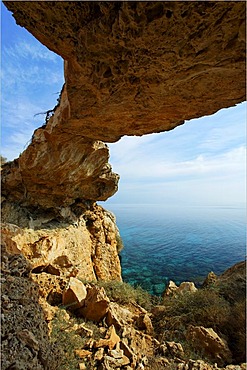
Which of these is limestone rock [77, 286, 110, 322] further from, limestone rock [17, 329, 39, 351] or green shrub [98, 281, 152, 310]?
limestone rock [17, 329, 39, 351]

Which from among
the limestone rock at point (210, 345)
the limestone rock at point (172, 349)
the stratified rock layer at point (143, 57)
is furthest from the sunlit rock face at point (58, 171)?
the limestone rock at point (210, 345)

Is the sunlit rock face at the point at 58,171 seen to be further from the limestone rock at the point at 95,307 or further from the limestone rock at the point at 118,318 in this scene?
the limestone rock at the point at 118,318

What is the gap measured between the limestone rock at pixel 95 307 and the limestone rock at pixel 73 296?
0.39 ft

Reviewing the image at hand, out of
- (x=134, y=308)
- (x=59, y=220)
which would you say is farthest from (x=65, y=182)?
(x=134, y=308)

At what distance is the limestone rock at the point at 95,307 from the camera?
4138mm

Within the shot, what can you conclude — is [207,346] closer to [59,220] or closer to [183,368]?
[183,368]

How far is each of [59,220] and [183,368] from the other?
7.96 metres

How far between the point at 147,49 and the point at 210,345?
4.88m

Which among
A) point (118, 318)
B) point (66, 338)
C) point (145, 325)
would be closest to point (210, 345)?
point (145, 325)

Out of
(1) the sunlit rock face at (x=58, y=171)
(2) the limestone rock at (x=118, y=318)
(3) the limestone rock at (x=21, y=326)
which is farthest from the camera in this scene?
(1) the sunlit rock face at (x=58, y=171)

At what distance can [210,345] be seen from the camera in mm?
3557

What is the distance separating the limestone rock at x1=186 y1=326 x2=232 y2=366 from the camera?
133 inches

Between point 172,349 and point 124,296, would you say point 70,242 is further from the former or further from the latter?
point 172,349

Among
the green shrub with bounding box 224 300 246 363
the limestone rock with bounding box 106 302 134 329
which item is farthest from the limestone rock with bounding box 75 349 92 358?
the green shrub with bounding box 224 300 246 363
